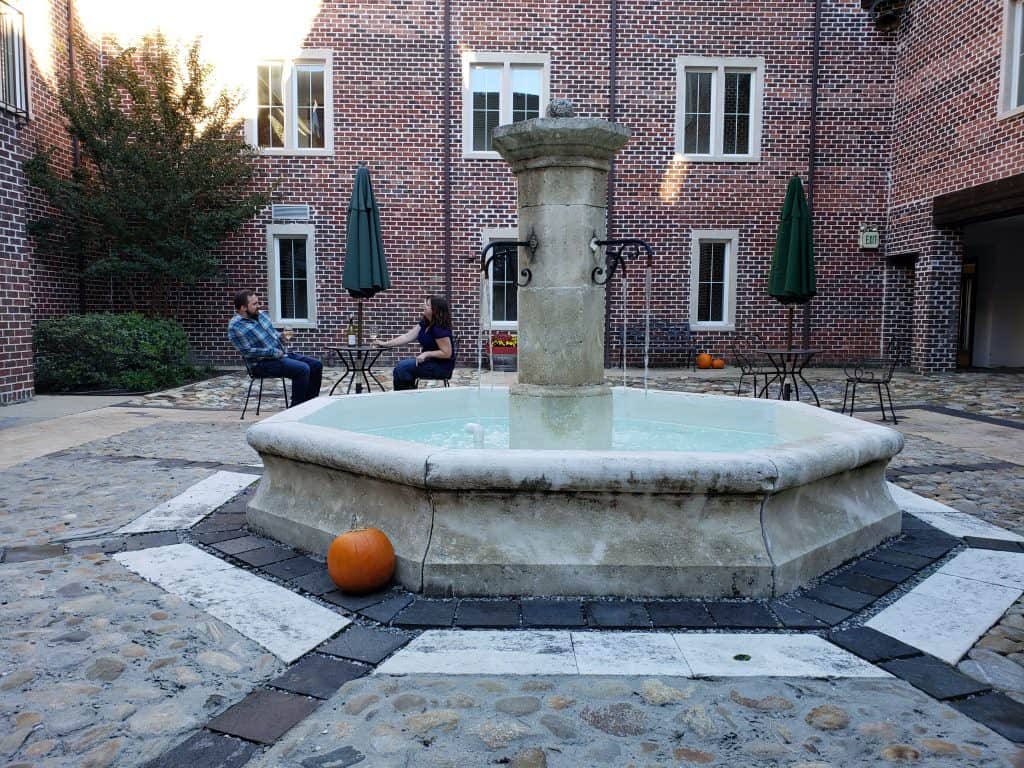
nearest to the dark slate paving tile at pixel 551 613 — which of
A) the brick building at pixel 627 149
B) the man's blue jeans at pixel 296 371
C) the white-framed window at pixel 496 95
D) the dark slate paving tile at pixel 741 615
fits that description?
the dark slate paving tile at pixel 741 615

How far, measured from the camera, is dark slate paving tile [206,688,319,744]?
6.90ft

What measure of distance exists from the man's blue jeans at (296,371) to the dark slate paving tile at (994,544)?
227 inches

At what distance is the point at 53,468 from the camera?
5.56 metres

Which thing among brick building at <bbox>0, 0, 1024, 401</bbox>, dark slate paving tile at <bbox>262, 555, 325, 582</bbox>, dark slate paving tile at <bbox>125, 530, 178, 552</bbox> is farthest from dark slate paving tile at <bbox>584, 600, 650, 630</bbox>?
brick building at <bbox>0, 0, 1024, 401</bbox>

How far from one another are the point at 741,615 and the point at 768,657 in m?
0.34

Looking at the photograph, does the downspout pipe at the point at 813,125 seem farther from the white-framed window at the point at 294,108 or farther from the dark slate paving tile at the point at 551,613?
the dark slate paving tile at the point at 551,613

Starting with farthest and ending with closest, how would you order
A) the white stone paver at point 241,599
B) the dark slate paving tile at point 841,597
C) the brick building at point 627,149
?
1. the brick building at point 627,149
2. the dark slate paving tile at point 841,597
3. the white stone paver at point 241,599

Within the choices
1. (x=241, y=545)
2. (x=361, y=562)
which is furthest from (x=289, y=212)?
(x=361, y=562)

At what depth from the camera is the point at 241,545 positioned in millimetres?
3754

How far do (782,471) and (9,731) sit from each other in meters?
2.72

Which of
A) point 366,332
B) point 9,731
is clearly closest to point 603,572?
point 9,731

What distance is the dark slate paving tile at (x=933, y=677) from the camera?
7.66 feet

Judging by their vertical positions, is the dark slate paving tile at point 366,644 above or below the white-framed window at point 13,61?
below

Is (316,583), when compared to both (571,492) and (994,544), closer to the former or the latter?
(571,492)
